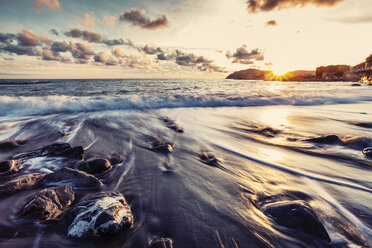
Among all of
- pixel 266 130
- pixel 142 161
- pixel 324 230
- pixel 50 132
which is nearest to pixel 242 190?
pixel 324 230

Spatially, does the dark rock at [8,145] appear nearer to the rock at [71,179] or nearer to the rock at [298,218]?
the rock at [71,179]

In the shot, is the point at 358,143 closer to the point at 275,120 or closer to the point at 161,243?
the point at 275,120

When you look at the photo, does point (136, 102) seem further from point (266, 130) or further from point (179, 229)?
point (179, 229)

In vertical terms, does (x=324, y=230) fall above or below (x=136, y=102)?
below

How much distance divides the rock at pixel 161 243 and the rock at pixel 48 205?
48.3 inches

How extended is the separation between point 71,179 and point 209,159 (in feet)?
8.08

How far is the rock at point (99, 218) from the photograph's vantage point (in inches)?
64.5

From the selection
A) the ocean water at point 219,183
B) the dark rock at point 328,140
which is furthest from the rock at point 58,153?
the dark rock at point 328,140

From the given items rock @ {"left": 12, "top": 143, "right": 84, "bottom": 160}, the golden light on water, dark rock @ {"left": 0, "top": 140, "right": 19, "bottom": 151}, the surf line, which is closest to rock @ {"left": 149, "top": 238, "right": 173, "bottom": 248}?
the surf line

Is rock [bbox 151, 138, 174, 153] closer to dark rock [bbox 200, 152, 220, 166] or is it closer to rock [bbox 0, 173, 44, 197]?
dark rock [bbox 200, 152, 220, 166]

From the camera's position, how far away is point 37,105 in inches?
348

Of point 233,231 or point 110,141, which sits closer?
point 233,231

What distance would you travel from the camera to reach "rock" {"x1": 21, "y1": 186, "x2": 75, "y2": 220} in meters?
1.88

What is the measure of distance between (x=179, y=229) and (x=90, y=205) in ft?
3.42
